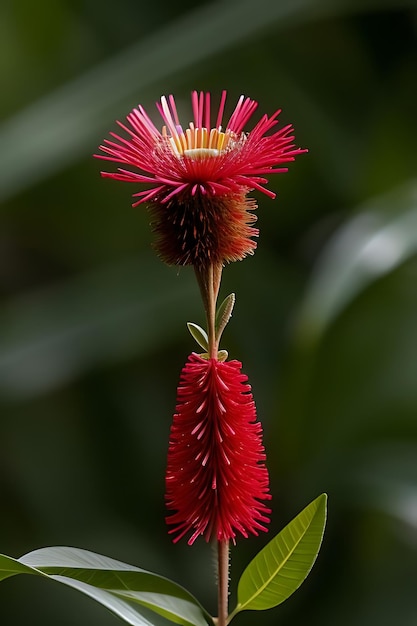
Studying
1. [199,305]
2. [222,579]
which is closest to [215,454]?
[222,579]

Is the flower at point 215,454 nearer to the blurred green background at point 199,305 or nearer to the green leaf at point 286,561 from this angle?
the green leaf at point 286,561

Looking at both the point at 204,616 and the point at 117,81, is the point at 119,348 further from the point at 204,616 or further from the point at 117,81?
the point at 204,616

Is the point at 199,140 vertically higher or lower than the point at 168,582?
higher

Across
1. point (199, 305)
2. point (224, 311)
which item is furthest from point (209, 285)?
point (199, 305)

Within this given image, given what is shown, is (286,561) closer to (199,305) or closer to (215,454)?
(215,454)

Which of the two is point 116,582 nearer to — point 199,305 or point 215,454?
point 215,454

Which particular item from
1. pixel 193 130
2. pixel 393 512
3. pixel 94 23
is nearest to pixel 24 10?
pixel 94 23

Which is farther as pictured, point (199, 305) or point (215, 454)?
point (199, 305)
